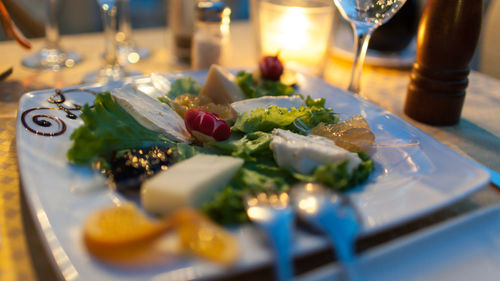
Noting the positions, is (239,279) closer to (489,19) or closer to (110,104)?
(110,104)

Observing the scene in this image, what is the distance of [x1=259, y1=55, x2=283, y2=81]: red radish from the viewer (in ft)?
4.50

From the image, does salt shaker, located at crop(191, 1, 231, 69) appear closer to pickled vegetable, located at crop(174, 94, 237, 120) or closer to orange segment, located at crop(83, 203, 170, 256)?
pickled vegetable, located at crop(174, 94, 237, 120)

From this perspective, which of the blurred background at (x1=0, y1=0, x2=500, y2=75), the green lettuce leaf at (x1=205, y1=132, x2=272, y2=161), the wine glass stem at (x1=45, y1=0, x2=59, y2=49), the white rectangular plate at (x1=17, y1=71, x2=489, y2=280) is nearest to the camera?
the white rectangular plate at (x1=17, y1=71, x2=489, y2=280)

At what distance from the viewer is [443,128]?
50.1 inches

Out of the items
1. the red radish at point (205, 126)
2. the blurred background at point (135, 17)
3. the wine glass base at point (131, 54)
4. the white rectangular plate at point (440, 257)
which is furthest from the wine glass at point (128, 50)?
the white rectangular plate at point (440, 257)

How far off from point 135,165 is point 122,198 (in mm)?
80

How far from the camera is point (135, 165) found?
2.60 feet

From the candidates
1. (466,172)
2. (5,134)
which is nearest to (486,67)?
(466,172)

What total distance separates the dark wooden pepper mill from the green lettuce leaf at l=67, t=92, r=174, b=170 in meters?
0.78

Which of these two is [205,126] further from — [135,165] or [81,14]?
[81,14]

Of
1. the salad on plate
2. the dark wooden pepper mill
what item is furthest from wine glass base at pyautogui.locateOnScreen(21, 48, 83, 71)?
the dark wooden pepper mill

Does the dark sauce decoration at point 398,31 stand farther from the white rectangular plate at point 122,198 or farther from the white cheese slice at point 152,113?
the white cheese slice at point 152,113

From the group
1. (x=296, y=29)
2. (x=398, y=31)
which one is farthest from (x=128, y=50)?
(x=398, y=31)

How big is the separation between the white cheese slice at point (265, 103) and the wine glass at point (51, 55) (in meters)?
0.89
